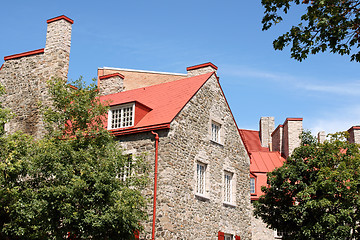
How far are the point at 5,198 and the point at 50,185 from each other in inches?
58.6

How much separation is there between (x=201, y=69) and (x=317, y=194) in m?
8.36

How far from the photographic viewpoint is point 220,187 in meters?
19.9

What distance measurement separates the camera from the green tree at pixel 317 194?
62.1ft

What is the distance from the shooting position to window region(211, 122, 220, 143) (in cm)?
2053

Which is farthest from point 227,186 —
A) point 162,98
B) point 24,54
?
point 24,54

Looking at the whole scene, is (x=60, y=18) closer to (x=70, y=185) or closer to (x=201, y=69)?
(x=201, y=69)

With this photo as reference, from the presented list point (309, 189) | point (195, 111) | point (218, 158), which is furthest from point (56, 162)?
point (309, 189)

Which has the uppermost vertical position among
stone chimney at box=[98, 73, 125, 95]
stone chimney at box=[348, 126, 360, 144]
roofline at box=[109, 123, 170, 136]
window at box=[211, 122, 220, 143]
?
stone chimney at box=[98, 73, 125, 95]

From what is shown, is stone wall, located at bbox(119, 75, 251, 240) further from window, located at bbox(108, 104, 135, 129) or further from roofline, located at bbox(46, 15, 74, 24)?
roofline, located at bbox(46, 15, 74, 24)

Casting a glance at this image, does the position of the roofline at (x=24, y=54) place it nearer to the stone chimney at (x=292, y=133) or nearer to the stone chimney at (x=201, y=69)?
the stone chimney at (x=201, y=69)

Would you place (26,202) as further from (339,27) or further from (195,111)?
(339,27)

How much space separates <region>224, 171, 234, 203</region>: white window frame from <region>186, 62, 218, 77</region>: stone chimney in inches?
213

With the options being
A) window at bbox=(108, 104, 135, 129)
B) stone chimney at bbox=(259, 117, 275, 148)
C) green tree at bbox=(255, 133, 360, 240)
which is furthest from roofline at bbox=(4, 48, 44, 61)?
stone chimney at bbox=(259, 117, 275, 148)

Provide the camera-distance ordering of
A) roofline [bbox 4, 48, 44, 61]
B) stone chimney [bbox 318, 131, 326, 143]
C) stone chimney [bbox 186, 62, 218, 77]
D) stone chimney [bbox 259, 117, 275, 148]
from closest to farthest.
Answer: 1. roofline [bbox 4, 48, 44, 61]
2. stone chimney [bbox 186, 62, 218, 77]
3. stone chimney [bbox 318, 131, 326, 143]
4. stone chimney [bbox 259, 117, 275, 148]
